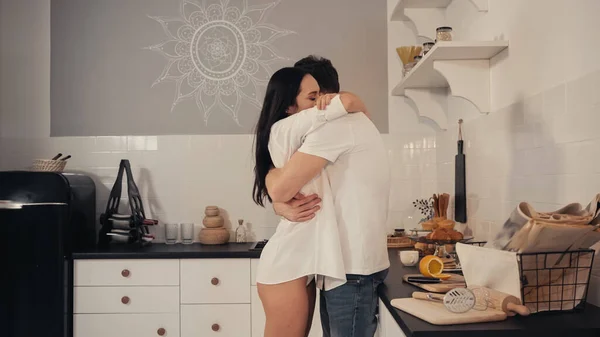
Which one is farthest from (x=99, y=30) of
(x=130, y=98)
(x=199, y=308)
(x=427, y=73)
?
(x=427, y=73)

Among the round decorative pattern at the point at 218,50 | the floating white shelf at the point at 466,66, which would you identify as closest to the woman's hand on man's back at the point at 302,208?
the floating white shelf at the point at 466,66

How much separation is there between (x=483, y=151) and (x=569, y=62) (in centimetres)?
89

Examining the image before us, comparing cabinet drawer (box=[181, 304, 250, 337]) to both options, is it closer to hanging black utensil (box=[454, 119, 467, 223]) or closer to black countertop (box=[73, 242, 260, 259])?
black countertop (box=[73, 242, 260, 259])

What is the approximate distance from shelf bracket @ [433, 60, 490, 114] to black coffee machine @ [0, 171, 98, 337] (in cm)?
211

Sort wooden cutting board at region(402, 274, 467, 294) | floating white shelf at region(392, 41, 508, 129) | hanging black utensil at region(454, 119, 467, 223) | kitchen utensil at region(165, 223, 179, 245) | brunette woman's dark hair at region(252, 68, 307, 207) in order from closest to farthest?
1. wooden cutting board at region(402, 274, 467, 294)
2. brunette woman's dark hair at region(252, 68, 307, 207)
3. floating white shelf at region(392, 41, 508, 129)
4. hanging black utensil at region(454, 119, 467, 223)
5. kitchen utensil at region(165, 223, 179, 245)

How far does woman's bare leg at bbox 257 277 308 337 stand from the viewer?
184 centimetres

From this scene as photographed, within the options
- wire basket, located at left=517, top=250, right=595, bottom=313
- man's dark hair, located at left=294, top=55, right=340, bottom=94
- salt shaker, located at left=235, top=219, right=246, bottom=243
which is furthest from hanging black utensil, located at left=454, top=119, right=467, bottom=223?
wire basket, located at left=517, top=250, right=595, bottom=313

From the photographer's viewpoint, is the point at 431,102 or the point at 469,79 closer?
the point at 469,79

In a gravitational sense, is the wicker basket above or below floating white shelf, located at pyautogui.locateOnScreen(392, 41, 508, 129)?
below

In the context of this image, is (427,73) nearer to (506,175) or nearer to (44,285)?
(506,175)

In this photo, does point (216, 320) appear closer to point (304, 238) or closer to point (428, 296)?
point (304, 238)

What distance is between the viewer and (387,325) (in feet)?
5.76

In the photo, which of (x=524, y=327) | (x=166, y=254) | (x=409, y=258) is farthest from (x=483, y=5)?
(x=166, y=254)

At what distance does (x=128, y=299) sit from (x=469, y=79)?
2070mm
